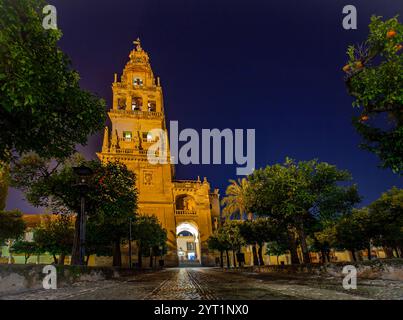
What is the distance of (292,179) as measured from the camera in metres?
18.8

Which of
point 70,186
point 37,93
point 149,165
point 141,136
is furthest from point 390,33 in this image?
point 141,136

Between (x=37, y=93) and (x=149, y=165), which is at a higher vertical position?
(x=149, y=165)

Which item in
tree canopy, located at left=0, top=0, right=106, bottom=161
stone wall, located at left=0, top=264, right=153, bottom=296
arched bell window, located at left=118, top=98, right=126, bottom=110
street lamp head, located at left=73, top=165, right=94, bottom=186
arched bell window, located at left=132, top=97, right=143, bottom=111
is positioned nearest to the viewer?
tree canopy, located at left=0, top=0, right=106, bottom=161

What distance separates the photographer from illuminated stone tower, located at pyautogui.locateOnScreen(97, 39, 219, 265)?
5906 centimetres

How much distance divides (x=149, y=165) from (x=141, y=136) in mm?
8146

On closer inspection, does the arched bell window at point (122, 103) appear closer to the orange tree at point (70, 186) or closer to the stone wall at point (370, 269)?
the orange tree at point (70, 186)

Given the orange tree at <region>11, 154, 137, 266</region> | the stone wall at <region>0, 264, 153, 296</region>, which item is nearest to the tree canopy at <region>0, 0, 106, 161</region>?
the stone wall at <region>0, 264, 153, 296</region>

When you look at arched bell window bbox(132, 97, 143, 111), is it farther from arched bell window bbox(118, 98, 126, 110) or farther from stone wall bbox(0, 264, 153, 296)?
stone wall bbox(0, 264, 153, 296)

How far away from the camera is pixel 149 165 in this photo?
61.5m

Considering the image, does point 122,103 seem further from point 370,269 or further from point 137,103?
point 370,269

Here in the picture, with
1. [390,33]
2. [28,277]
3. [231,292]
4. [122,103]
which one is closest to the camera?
[231,292]

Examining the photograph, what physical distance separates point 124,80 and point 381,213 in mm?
64925
